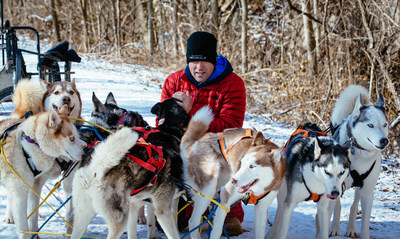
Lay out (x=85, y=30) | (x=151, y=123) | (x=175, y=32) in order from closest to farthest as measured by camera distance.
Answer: (x=151, y=123), (x=175, y=32), (x=85, y=30)

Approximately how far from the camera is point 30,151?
265 cm

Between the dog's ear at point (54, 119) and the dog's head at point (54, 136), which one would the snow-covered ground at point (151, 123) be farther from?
the dog's ear at point (54, 119)

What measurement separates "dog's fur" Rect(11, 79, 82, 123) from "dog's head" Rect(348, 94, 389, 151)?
2434 mm

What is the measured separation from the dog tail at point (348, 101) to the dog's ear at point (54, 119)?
7.94ft

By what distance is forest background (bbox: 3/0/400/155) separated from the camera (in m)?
6.63

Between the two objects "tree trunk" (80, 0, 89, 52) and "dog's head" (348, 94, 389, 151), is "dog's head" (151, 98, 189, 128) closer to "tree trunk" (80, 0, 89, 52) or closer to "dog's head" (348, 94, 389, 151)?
"dog's head" (348, 94, 389, 151)

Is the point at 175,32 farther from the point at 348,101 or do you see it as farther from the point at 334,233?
the point at 334,233

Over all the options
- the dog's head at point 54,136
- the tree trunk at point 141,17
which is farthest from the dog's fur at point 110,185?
the tree trunk at point 141,17

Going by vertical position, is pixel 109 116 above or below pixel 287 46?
below

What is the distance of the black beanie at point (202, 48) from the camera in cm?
348

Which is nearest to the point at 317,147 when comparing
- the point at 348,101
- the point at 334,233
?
the point at 348,101

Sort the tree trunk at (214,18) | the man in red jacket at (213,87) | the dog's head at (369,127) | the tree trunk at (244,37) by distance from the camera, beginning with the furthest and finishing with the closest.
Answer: the tree trunk at (214,18)
the tree trunk at (244,37)
the man in red jacket at (213,87)
the dog's head at (369,127)

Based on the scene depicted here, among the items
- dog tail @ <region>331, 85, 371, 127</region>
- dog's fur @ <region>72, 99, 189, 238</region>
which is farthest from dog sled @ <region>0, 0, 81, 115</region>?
dog tail @ <region>331, 85, 371, 127</region>

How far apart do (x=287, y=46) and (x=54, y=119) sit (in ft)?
26.2
